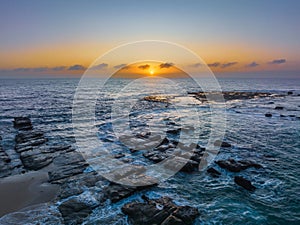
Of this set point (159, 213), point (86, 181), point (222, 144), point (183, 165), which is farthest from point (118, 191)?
point (222, 144)

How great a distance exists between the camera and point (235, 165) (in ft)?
42.1

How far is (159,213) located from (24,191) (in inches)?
286

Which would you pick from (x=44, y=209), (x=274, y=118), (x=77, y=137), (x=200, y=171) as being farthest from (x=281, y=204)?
(x=274, y=118)

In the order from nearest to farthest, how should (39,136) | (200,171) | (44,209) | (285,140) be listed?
1. (44,209)
2. (200,171)
3. (285,140)
4. (39,136)

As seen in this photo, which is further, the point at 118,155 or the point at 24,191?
the point at 118,155

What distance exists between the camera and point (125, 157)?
49.8 feet

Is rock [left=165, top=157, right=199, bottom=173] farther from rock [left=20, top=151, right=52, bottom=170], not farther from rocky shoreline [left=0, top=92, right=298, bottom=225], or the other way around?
rock [left=20, top=151, right=52, bottom=170]

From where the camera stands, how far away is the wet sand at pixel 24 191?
9242 millimetres

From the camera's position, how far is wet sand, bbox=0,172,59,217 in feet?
30.3

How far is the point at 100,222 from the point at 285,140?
58.9ft

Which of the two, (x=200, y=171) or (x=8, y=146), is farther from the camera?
(x=8, y=146)

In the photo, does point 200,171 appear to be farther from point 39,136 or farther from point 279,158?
point 39,136

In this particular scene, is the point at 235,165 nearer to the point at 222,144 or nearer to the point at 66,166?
the point at 222,144

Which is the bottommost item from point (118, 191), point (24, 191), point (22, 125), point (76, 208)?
point (24, 191)
